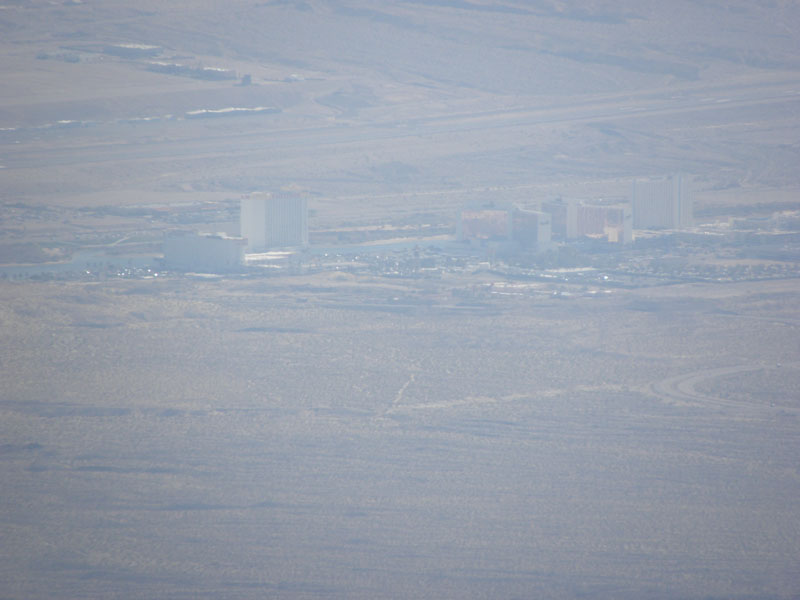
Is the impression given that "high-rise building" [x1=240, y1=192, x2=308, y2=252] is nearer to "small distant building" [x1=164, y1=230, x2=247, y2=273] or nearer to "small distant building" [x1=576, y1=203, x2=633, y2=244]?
"small distant building" [x1=164, y1=230, x2=247, y2=273]

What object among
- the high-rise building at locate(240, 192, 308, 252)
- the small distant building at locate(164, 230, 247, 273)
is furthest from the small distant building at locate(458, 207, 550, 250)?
the small distant building at locate(164, 230, 247, 273)

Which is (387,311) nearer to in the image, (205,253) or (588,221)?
(205,253)

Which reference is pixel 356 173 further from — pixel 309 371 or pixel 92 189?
pixel 309 371

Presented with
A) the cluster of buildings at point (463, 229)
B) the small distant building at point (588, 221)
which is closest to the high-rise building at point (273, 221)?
the cluster of buildings at point (463, 229)

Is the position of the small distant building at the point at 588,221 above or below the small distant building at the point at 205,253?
above

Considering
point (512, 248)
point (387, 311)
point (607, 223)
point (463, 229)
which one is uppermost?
point (607, 223)

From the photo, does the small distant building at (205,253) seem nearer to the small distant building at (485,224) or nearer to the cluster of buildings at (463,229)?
the cluster of buildings at (463,229)

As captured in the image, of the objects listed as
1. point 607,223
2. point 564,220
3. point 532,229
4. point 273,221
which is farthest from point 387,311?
point 564,220
